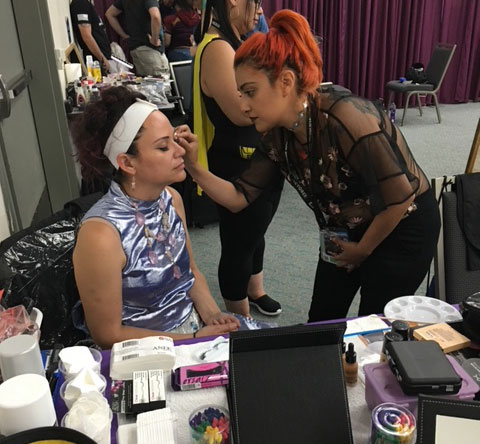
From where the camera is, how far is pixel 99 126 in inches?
53.3

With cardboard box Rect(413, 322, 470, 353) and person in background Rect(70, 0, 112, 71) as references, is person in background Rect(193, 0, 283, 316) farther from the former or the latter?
person in background Rect(70, 0, 112, 71)

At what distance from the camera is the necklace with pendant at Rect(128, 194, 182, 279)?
54.6 inches

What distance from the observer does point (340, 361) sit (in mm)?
842

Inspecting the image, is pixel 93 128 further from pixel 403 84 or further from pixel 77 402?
pixel 403 84

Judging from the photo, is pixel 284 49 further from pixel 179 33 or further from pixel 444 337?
pixel 179 33

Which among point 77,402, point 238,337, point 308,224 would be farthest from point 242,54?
point 308,224

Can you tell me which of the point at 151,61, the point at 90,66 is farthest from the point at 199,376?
the point at 151,61

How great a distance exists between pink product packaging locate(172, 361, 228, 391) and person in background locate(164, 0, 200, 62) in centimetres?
425

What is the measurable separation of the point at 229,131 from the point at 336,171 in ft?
2.04

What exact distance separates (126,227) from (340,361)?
720 mm

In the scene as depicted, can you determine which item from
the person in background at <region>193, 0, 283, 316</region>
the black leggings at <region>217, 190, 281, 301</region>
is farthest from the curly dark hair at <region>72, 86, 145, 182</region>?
the black leggings at <region>217, 190, 281, 301</region>

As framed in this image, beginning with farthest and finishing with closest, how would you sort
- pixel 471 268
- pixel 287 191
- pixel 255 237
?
1. pixel 287 191
2. pixel 255 237
3. pixel 471 268

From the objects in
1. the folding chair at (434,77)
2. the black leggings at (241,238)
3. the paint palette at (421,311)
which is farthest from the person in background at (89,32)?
the paint palette at (421,311)

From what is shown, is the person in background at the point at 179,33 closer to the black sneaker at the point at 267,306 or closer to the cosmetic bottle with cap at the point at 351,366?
the black sneaker at the point at 267,306
